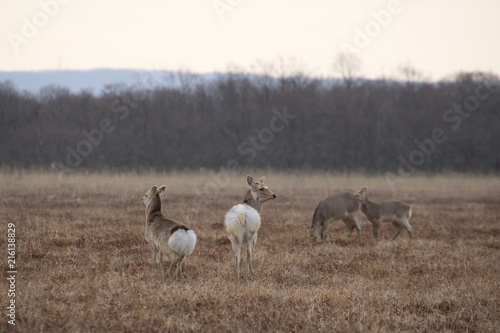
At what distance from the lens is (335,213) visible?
14.7m

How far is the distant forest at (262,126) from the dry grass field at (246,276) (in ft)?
78.7

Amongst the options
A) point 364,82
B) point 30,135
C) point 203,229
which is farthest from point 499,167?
point 203,229

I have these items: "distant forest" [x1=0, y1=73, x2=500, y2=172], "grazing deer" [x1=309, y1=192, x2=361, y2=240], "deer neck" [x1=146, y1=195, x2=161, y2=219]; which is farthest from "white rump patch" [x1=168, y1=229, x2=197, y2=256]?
"distant forest" [x1=0, y1=73, x2=500, y2=172]

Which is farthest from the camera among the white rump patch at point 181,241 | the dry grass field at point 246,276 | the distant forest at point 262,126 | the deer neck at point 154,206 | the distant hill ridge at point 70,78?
the distant hill ridge at point 70,78

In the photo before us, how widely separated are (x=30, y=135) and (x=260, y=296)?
36019mm

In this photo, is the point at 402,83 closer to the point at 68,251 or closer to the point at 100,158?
the point at 100,158

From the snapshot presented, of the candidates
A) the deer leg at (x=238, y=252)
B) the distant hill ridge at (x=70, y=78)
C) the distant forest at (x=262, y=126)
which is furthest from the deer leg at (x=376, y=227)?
the distant hill ridge at (x=70, y=78)

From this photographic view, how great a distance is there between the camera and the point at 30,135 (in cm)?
4066

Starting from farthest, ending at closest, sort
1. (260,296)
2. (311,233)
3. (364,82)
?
(364,82) < (311,233) < (260,296)

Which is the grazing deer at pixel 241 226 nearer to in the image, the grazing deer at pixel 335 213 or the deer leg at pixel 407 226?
the grazing deer at pixel 335 213

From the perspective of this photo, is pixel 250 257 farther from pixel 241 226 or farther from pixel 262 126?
pixel 262 126

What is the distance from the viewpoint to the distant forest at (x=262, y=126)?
43.5m

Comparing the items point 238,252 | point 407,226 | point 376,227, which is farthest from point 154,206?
point 407,226

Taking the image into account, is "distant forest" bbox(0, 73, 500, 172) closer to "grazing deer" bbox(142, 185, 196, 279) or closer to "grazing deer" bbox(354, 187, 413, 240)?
"grazing deer" bbox(354, 187, 413, 240)
